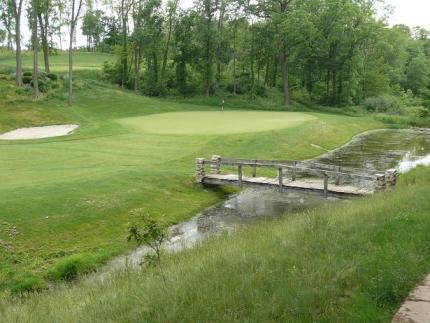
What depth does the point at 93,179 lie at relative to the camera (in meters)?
20.9

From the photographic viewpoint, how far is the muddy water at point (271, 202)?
16709 millimetres

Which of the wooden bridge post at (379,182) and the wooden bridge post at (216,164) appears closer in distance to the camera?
the wooden bridge post at (379,182)

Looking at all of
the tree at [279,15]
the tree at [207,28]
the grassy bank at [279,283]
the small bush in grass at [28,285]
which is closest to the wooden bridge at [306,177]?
the grassy bank at [279,283]

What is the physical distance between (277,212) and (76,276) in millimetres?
9579

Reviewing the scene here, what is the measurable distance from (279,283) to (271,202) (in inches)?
589

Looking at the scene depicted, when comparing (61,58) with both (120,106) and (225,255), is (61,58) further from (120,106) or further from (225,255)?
(225,255)

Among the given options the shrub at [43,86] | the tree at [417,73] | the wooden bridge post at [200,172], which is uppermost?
the tree at [417,73]

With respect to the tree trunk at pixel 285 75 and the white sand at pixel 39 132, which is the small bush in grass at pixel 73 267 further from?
the tree trunk at pixel 285 75

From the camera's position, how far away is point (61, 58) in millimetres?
94625

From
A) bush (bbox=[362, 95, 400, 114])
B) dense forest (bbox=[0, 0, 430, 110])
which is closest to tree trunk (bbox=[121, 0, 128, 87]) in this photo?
dense forest (bbox=[0, 0, 430, 110])

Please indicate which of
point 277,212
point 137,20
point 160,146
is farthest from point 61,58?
point 277,212

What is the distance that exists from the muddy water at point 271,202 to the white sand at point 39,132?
1801 centimetres

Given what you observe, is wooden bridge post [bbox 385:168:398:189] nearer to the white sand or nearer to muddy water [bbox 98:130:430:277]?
muddy water [bbox 98:130:430:277]

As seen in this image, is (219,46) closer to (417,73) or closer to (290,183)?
(290,183)
